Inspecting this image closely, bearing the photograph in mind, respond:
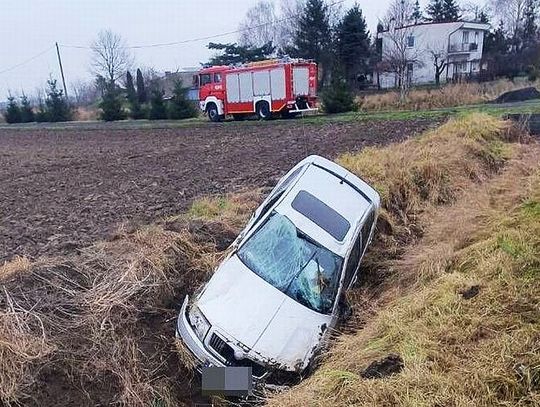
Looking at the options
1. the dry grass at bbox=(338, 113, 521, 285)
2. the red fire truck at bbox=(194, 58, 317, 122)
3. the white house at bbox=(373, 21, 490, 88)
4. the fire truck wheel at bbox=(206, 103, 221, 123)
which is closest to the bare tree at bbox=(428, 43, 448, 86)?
the white house at bbox=(373, 21, 490, 88)

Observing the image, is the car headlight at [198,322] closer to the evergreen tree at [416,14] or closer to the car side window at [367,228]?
the car side window at [367,228]

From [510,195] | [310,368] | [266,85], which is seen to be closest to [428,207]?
[510,195]

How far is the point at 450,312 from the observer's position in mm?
3846

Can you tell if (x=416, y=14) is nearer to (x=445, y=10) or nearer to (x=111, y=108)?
(x=445, y=10)

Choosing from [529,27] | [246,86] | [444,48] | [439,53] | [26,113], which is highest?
[529,27]

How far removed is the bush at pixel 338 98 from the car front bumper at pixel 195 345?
2238 centimetres

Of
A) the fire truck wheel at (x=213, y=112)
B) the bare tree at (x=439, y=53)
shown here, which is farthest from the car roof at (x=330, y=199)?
the bare tree at (x=439, y=53)

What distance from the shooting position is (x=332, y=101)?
25594 mm

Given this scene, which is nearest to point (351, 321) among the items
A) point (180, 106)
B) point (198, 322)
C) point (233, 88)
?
point (198, 322)

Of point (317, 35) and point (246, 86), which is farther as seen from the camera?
point (317, 35)

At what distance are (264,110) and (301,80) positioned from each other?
8.20 ft

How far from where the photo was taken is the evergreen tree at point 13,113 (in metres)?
42.7

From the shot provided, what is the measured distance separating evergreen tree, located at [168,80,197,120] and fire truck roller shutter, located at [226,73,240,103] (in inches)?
291

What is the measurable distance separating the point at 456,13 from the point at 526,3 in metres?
7.22
